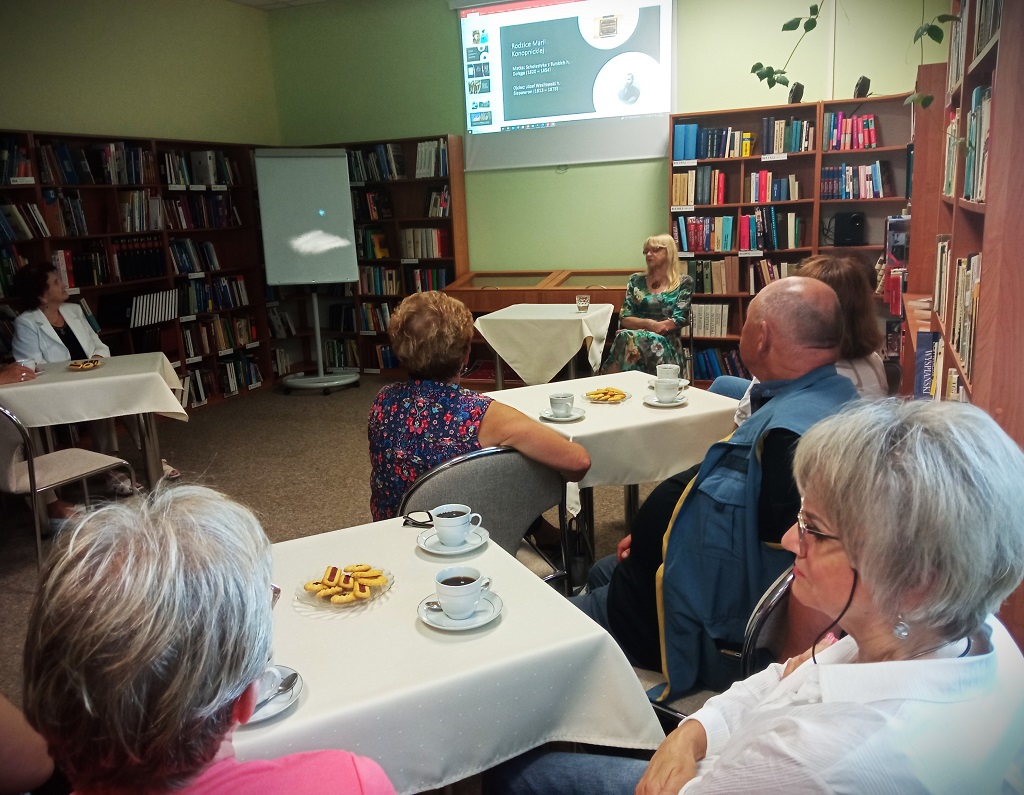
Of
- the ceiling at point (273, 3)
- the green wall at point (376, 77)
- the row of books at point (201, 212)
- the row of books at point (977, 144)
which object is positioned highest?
the ceiling at point (273, 3)

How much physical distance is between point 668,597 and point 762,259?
4.59m

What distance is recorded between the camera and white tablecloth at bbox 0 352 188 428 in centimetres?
340

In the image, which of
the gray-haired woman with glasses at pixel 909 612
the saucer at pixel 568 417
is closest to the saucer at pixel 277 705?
the gray-haired woman with glasses at pixel 909 612

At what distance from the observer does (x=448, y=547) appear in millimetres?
1618

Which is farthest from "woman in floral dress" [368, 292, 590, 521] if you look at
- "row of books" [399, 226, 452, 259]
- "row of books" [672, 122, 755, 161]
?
"row of books" [399, 226, 452, 259]

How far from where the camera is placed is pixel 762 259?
225 inches

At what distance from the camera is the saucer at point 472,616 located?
1307 millimetres

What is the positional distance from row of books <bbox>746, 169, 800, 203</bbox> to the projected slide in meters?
0.90

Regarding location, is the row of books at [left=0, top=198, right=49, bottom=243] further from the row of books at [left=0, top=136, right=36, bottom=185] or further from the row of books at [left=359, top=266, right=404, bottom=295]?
the row of books at [left=359, top=266, right=404, bottom=295]

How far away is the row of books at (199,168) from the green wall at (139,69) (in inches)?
9.7

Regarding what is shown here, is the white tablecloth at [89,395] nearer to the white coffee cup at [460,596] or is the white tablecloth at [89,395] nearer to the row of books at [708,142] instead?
the white coffee cup at [460,596]

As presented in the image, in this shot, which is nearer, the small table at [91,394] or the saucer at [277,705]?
the saucer at [277,705]

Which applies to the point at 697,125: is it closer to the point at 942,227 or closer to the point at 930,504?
the point at 942,227

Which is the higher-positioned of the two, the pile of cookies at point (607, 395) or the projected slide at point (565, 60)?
the projected slide at point (565, 60)
